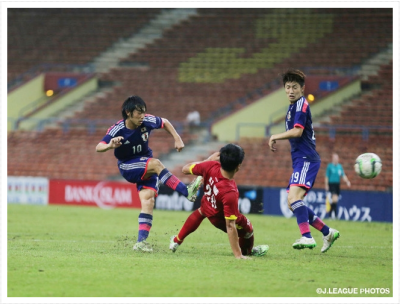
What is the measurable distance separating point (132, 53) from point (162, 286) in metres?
26.3

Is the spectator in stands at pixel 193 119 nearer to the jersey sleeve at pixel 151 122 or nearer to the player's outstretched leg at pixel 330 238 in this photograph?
the jersey sleeve at pixel 151 122

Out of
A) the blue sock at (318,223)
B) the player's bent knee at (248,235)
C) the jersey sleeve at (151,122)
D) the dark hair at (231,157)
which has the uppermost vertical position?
the jersey sleeve at (151,122)

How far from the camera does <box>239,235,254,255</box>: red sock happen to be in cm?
821

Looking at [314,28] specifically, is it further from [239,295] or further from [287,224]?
[239,295]

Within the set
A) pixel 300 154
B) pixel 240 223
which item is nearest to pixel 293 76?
pixel 300 154

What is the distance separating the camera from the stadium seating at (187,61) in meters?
24.5

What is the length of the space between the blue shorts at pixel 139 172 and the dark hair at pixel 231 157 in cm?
154

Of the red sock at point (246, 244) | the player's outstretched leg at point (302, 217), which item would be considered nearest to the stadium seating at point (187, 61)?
the player's outstretched leg at point (302, 217)

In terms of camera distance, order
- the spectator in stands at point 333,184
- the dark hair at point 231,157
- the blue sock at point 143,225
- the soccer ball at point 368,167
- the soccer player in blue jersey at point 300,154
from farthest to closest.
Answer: the spectator in stands at point 333,184, the soccer ball at point 368,167, the blue sock at point 143,225, the soccer player in blue jersey at point 300,154, the dark hair at point 231,157

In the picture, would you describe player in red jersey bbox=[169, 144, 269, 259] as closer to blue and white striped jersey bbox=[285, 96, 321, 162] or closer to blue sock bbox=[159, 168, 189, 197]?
blue sock bbox=[159, 168, 189, 197]

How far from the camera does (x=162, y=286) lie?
6.15 meters

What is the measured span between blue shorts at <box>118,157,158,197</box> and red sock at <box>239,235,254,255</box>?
1454 mm

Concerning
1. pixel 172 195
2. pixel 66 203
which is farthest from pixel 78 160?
pixel 172 195

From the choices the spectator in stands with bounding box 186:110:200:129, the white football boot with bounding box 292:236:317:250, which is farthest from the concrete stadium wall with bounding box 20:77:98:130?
the white football boot with bounding box 292:236:317:250
